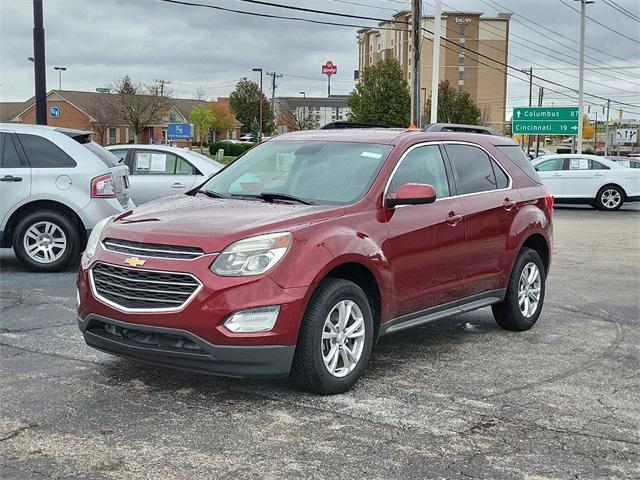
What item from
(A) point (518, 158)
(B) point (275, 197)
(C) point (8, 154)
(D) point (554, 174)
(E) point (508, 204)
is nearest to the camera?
(B) point (275, 197)

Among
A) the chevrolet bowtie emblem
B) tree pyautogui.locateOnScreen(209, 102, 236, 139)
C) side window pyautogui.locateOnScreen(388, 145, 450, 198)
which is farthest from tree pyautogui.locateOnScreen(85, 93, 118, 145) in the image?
the chevrolet bowtie emblem

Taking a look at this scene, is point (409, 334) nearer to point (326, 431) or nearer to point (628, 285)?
point (326, 431)

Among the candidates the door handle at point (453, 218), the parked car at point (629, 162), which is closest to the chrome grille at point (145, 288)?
the door handle at point (453, 218)

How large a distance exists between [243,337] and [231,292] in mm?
277

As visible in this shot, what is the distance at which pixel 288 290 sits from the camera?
471 cm

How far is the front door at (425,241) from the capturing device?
5621mm

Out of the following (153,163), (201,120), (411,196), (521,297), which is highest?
(201,120)

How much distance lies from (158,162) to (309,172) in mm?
7297

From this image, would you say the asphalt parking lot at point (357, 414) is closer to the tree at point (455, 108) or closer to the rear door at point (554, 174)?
the rear door at point (554, 174)

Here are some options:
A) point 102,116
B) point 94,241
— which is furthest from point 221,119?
point 94,241

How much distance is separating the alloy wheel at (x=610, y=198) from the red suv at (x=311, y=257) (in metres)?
17.5

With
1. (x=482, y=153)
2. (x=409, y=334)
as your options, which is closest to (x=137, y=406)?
(x=409, y=334)

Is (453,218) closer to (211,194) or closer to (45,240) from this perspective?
(211,194)

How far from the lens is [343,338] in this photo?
16.7ft
